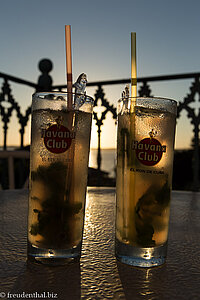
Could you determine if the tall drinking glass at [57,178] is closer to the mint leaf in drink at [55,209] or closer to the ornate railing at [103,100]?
the mint leaf in drink at [55,209]

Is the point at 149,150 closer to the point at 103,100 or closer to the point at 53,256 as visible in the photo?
the point at 53,256

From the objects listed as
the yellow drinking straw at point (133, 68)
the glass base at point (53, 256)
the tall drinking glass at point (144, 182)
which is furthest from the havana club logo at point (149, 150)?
the glass base at point (53, 256)

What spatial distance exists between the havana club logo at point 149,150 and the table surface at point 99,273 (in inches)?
8.1

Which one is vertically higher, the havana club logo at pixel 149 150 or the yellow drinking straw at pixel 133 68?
the yellow drinking straw at pixel 133 68

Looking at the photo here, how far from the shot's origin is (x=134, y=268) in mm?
569

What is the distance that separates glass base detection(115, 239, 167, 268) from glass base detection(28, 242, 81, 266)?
0.09m

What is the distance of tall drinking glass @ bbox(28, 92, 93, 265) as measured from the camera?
60 centimetres

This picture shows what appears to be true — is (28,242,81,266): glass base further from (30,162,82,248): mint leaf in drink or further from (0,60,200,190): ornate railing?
(0,60,200,190): ornate railing

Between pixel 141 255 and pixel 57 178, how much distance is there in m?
0.23

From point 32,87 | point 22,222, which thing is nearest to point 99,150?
point 32,87

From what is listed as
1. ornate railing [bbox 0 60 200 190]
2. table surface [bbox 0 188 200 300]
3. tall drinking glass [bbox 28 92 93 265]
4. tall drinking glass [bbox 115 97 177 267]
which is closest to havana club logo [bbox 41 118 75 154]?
tall drinking glass [bbox 28 92 93 265]

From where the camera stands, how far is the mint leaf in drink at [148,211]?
0.61 m

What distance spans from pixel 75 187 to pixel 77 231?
90mm

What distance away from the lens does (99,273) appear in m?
0.54
